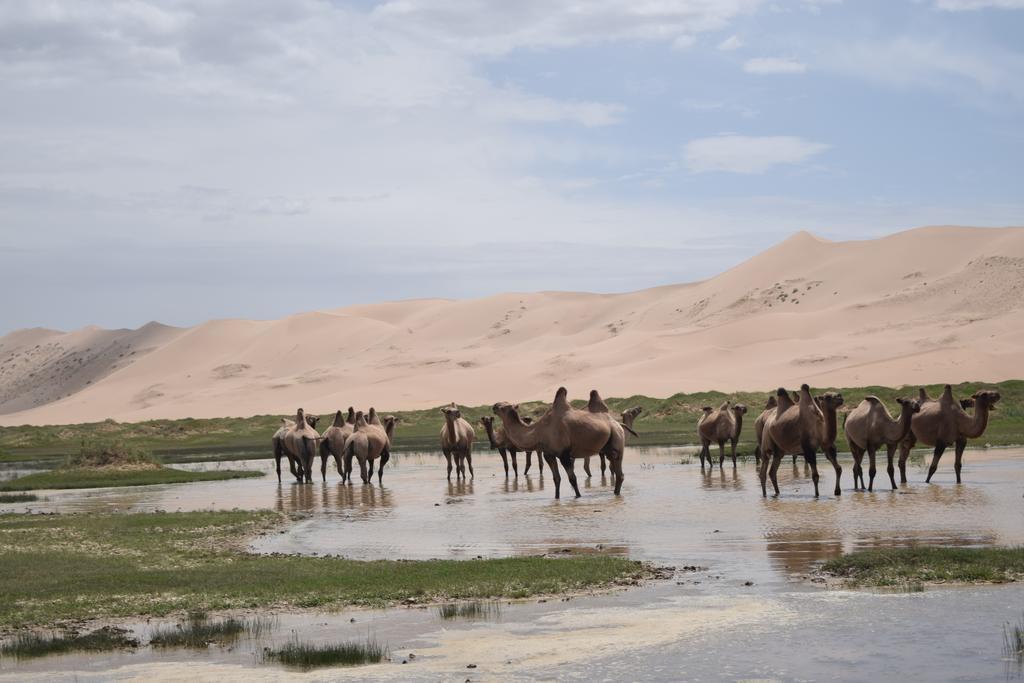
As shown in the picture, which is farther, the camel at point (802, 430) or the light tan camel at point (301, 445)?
the light tan camel at point (301, 445)

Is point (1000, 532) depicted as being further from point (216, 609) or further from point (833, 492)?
point (216, 609)

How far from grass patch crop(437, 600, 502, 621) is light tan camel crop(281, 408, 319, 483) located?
19.8 meters

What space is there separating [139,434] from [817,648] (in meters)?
A: 64.0

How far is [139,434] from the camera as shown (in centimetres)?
7019

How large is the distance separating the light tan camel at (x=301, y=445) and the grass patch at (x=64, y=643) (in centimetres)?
2012

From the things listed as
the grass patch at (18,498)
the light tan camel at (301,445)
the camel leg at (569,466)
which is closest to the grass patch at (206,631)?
the camel leg at (569,466)

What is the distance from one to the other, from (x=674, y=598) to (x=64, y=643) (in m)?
5.86

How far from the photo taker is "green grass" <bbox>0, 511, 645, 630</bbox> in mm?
13500

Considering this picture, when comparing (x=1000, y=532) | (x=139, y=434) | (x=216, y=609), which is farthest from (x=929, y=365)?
(x=216, y=609)

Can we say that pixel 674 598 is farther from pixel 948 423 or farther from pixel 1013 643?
pixel 948 423

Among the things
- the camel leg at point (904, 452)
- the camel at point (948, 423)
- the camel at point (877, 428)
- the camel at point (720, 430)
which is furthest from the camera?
the camel at point (720, 430)

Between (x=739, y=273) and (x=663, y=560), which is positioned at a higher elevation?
(x=739, y=273)

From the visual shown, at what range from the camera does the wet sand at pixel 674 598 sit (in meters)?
10.2

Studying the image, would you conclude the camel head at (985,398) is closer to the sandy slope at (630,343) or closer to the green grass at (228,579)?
the green grass at (228,579)
